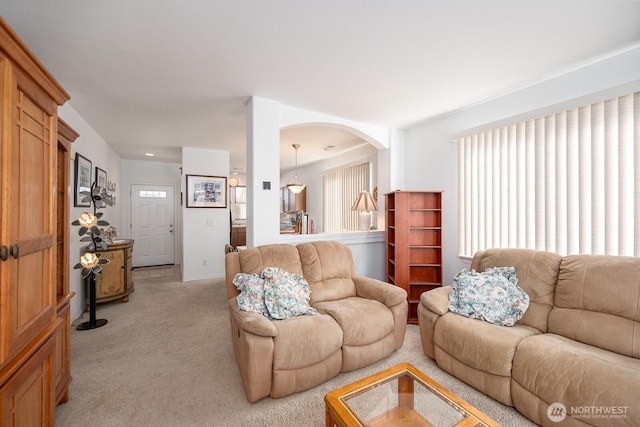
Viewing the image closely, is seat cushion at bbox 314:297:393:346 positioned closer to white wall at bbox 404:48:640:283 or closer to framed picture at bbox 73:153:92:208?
white wall at bbox 404:48:640:283

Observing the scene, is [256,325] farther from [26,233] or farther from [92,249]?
[92,249]

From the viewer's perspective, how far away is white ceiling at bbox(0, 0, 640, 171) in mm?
1656

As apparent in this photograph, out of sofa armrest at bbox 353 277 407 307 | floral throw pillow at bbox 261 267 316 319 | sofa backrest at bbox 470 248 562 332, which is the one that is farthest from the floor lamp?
sofa backrest at bbox 470 248 562 332

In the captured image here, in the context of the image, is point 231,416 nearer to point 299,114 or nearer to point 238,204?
point 299,114

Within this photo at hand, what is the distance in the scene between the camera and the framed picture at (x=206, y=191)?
5.11 meters

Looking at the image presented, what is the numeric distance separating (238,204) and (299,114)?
17.6 ft

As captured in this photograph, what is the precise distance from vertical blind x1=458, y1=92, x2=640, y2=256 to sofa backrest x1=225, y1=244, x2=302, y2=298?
86.1 inches

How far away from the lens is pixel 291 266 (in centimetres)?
259

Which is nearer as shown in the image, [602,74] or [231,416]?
[231,416]

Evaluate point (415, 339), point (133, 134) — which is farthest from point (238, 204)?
point (415, 339)

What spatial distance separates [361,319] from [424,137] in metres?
2.80

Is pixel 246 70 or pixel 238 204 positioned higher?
pixel 246 70

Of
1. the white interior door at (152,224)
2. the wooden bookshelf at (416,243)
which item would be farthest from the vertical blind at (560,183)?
the white interior door at (152,224)

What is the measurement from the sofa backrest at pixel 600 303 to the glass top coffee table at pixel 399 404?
4.16 ft
